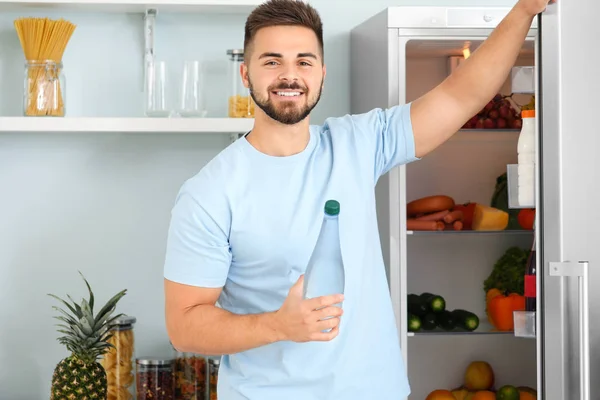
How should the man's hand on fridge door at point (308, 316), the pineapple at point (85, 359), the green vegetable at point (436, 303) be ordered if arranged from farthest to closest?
the green vegetable at point (436, 303) → the pineapple at point (85, 359) → the man's hand on fridge door at point (308, 316)

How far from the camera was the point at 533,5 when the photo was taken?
5.46ft

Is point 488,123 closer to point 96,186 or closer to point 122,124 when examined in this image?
point 122,124

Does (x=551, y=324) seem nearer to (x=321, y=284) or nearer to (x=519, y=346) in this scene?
(x=321, y=284)

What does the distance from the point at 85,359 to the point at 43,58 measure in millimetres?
904

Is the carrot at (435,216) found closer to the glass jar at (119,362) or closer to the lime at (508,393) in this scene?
the lime at (508,393)

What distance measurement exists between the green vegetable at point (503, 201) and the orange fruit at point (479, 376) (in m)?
0.49

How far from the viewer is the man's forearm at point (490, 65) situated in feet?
5.77

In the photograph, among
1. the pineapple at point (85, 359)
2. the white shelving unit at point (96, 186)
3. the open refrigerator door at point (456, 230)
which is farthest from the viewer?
the white shelving unit at point (96, 186)

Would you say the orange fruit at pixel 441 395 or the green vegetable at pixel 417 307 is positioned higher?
the green vegetable at pixel 417 307

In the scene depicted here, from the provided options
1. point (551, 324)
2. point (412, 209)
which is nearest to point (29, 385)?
point (412, 209)

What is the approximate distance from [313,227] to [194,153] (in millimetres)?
1143

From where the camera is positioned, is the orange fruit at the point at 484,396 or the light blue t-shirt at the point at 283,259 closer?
the light blue t-shirt at the point at 283,259

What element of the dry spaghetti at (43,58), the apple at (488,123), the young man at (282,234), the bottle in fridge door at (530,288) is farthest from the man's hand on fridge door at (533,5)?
the dry spaghetti at (43,58)

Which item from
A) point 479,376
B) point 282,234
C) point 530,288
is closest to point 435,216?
point 530,288
